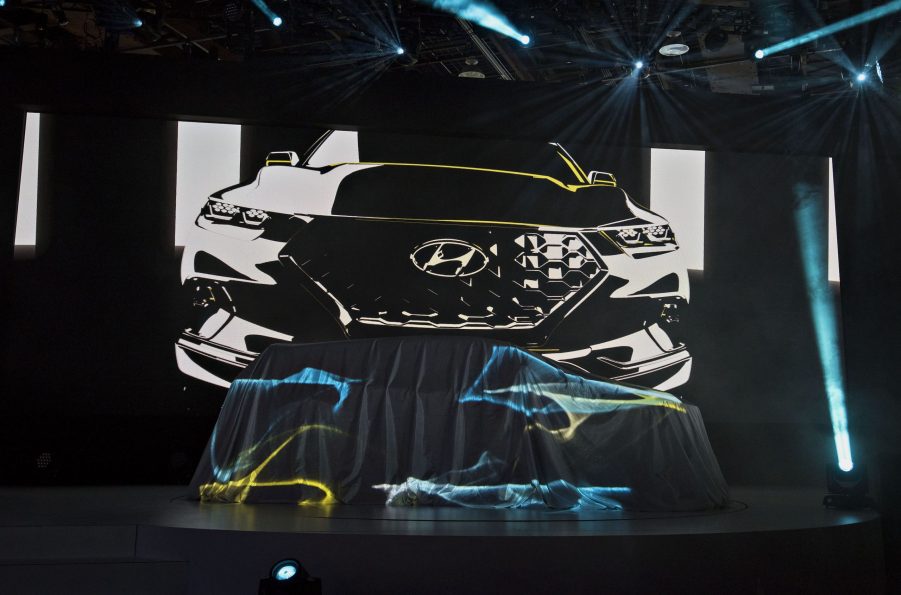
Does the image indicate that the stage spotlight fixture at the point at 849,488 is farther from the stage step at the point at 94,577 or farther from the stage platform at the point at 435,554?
the stage step at the point at 94,577

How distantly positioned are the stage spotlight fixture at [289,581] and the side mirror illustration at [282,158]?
4.04 meters

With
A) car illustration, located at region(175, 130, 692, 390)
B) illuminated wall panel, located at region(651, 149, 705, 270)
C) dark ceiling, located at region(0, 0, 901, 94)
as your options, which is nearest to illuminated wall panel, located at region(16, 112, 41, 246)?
dark ceiling, located at region(0, 0, 901, 94)

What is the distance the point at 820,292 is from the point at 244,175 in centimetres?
444

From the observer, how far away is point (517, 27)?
582 cm

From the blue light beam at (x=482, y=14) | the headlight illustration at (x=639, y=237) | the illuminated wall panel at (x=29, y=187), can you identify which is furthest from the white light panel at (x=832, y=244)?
the illuminated wall panel at (x=29, y=187)

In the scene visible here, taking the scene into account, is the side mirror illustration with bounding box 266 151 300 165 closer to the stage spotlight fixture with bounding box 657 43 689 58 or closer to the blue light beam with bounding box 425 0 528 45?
the blue light beam with bounding box 425 0 528 45

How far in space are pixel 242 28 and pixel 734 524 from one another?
4859 millimetres

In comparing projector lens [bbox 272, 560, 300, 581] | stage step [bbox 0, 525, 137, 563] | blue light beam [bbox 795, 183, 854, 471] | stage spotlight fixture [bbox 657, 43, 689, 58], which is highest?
stage spotlight fixture [bbox 657, 43, 689, 58]

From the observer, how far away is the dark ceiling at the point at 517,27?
18.8 feet

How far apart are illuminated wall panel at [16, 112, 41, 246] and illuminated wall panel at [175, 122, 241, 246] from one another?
3.18ft

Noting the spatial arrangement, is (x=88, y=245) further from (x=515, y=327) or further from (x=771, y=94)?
(x=771, y=94)

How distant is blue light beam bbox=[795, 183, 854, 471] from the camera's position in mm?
6055

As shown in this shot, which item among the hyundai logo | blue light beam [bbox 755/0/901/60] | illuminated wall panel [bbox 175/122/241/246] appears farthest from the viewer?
the hyundai logo

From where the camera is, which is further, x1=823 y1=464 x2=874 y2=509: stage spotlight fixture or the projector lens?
x1=823 y1=464 x2=874 y2=509: stage spotlight fixture
